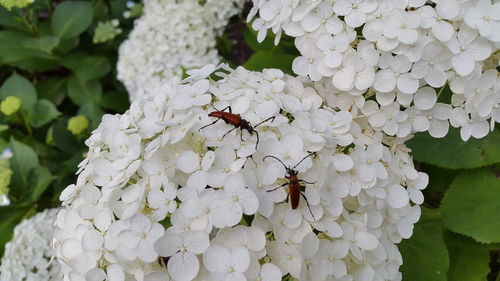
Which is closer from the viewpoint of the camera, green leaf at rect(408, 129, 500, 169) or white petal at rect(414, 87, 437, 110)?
white petal at rect(414, 87, 437, 110)

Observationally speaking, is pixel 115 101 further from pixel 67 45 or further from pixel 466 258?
pixel 466 258

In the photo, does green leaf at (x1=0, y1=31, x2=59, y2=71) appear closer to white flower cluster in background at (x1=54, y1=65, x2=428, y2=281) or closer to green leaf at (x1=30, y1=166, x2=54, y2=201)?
green leaf at (x1=30, y1=166, x2=54, y2=201)

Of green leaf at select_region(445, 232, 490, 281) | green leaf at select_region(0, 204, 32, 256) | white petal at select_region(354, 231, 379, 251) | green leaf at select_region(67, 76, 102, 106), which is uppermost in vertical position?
white petal at select_region(354, 231, 379, 251)

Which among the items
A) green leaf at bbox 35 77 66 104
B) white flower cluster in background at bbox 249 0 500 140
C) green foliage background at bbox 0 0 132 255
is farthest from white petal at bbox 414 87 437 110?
green leaf at bbox 35 77 66 104

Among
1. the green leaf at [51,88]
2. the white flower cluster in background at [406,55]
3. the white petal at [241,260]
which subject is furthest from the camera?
the green leaf at [51,88]

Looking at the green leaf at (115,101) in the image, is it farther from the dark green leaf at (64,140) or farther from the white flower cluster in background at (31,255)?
the white flower cluster in background at (31,255)

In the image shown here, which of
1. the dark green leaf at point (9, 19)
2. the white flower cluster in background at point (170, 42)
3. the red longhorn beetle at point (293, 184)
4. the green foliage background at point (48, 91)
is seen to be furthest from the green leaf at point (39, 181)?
the red longhorn beetle at point (293, 184)
